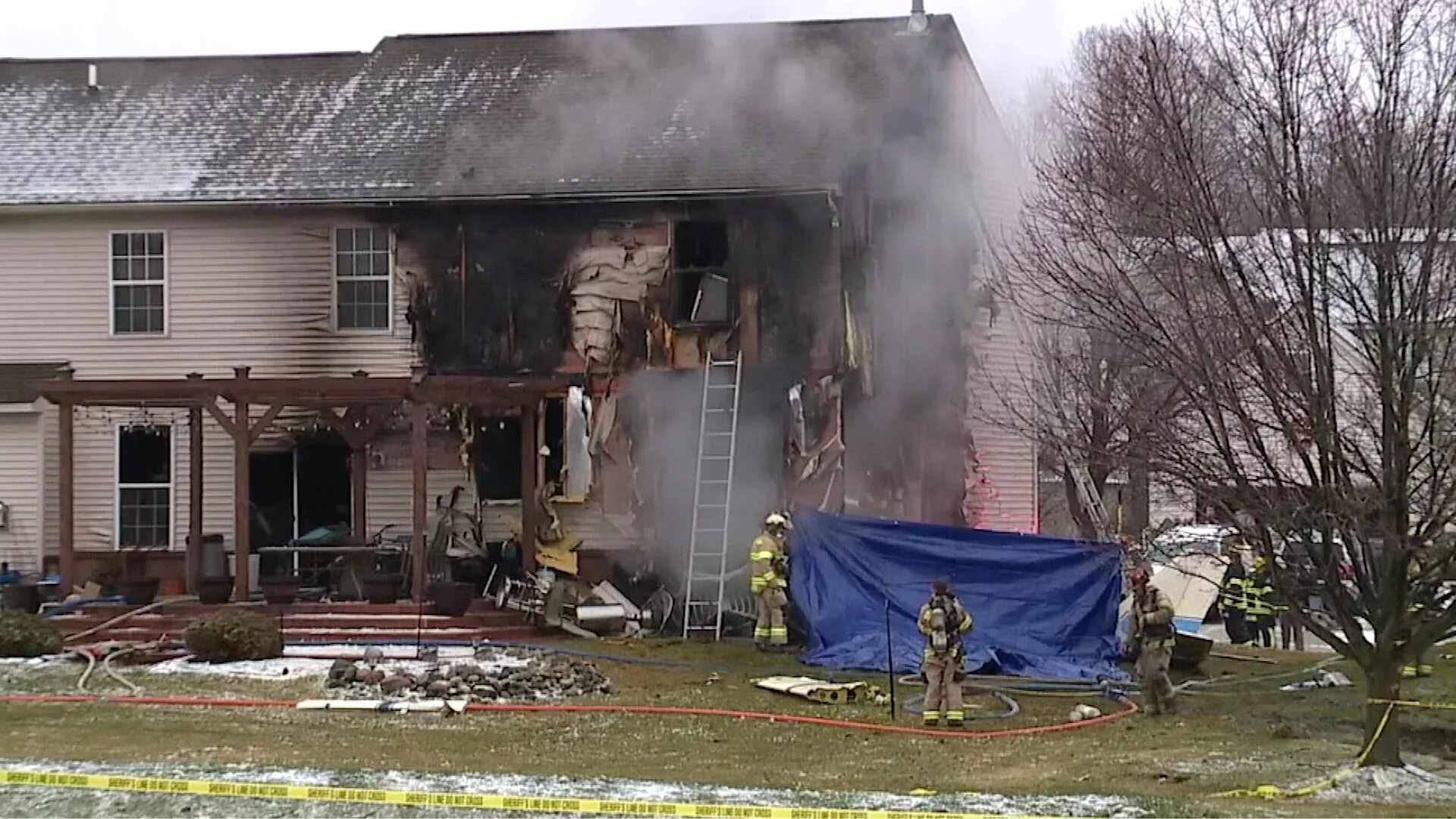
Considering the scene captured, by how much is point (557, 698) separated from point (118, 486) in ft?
28.7

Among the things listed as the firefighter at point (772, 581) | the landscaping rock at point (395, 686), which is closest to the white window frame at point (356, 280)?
the firefighter at point (772, 581)

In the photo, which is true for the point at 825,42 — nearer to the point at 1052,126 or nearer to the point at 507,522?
the point at 1052,126

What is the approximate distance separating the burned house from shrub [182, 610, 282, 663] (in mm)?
3261

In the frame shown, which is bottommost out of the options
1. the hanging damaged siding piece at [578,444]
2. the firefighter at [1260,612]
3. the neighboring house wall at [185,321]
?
the firefighter at [1260,612]

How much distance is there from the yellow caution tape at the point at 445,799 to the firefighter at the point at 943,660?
394cm

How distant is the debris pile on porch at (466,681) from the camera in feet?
40.8

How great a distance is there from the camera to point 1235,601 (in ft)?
59.4

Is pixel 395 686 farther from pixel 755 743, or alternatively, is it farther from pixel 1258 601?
pixel 1258 601

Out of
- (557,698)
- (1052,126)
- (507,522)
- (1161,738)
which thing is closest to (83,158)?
(507,522)

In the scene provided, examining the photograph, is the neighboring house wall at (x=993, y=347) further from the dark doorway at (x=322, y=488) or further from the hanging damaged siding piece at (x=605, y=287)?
the dark doorway at (x=322, y=488)

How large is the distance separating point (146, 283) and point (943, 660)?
11.9 m

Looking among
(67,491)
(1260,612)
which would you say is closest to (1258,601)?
(1260,612)

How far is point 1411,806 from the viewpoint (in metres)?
8.73

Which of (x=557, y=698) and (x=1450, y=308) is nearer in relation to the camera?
(x=1450, y=308)
